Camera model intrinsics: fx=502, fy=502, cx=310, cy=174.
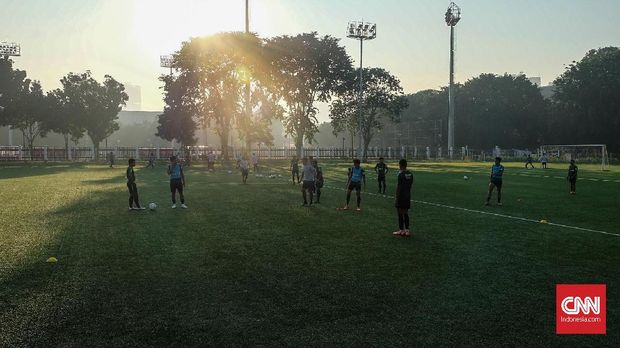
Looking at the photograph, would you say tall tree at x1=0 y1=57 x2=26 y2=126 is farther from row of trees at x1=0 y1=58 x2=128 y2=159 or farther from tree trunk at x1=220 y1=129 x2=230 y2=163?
tree trunk at x1=220 y1=129 x2=230 y2=163

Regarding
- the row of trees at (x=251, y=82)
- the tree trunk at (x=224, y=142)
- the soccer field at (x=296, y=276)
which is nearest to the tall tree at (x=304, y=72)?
the row of trees at (x=251, y=82)

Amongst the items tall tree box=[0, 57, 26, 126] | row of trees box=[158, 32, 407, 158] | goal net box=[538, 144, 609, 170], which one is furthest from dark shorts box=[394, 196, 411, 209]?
tall tree box=[0, 57, 26, 126]

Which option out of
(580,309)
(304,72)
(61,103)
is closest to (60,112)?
(61,103)

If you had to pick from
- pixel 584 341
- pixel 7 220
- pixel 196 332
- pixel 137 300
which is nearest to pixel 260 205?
pixel 7 220

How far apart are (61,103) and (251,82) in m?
28.2

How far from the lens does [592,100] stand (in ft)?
272

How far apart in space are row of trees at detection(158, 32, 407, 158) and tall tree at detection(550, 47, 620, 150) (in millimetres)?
36815

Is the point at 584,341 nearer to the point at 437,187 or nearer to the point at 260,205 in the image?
the point at 260,205

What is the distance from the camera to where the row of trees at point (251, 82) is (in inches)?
2349

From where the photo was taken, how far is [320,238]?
12531 millimetres

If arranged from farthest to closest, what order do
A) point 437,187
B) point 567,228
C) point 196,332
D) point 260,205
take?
point 437,187, point 260,205, point 567,228, point 196,332

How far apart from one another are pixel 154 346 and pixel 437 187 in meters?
23.9

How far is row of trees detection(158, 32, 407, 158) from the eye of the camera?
59656 millimetres

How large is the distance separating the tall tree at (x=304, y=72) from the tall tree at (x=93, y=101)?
25.4 metres
